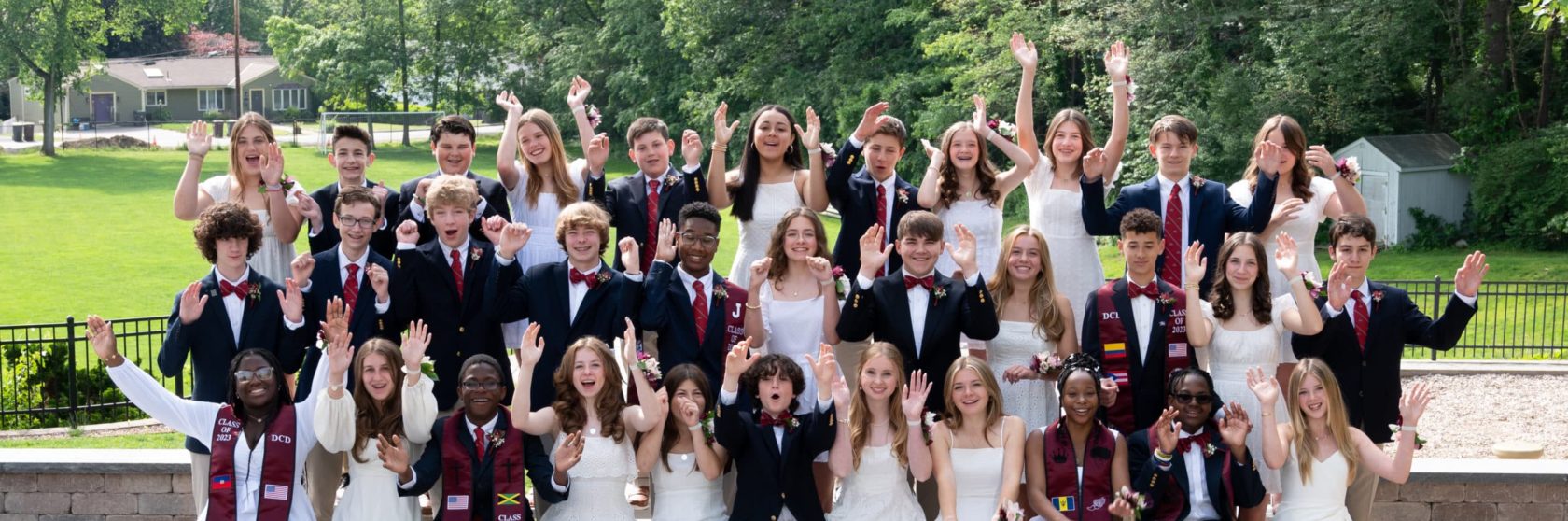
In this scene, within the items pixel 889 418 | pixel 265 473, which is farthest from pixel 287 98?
pixel 889 418

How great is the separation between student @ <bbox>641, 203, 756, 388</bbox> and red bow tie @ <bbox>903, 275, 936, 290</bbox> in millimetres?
822

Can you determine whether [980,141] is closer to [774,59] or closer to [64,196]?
[774,59]

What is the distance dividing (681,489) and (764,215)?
6.43ft

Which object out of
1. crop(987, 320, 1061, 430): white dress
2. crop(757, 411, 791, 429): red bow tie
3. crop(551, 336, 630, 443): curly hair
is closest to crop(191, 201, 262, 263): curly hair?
crop(551, 336, 630, 443): curly hair

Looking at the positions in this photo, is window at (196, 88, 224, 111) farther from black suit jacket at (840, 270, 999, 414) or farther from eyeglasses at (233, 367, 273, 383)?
black suit jacket at (840, 270, 999, 414)

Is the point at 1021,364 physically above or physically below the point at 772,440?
above

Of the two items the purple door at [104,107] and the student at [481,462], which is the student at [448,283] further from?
the purple door at [104,107]

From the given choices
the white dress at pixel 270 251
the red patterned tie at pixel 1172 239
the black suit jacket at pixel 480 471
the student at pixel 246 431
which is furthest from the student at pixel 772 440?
the white dress at pixel 270 251

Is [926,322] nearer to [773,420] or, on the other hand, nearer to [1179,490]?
[773,420]

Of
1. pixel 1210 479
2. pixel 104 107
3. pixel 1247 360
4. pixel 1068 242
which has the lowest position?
pixel 1210 479

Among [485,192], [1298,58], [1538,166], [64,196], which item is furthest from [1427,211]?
[64,196]

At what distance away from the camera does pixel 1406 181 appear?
26594 mm

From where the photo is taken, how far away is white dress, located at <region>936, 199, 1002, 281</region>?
838cm

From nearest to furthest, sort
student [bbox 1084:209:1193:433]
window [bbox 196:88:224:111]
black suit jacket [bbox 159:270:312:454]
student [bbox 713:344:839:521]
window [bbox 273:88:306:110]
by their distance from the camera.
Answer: student [bbox 713:344:839:521] → black suit jacket [bbox 159:270:312:454] → student [bbox 1084:209:1193:433] → window [bbox 196:88:224:111] → window [bbox 273:88:306:110]
